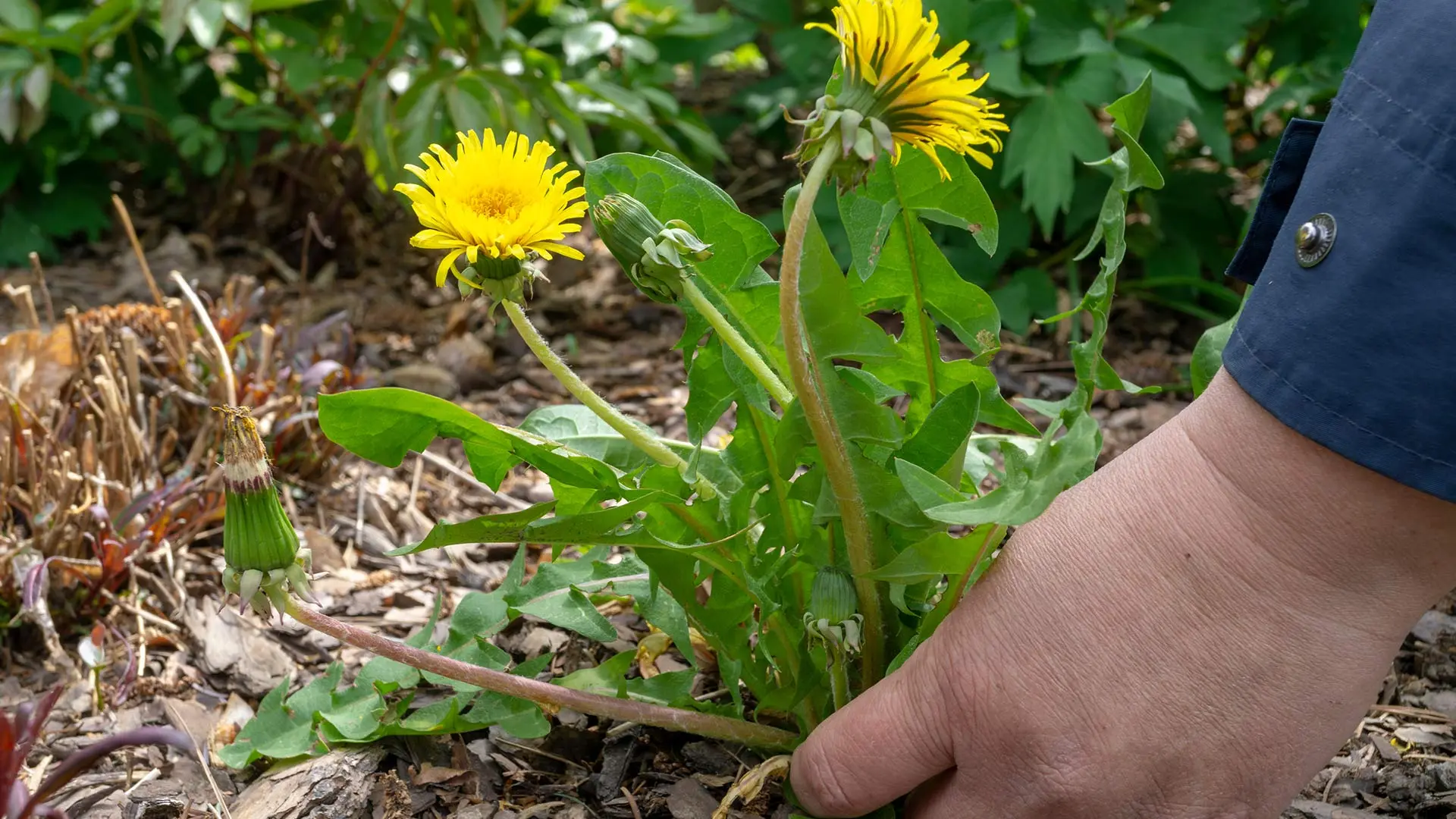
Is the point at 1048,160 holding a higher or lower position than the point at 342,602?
higher

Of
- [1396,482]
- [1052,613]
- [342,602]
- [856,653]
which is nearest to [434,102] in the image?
[342,602]

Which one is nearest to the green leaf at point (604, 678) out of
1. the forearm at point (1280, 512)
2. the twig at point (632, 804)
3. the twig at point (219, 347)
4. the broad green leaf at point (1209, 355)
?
the twig at point (632, 804)

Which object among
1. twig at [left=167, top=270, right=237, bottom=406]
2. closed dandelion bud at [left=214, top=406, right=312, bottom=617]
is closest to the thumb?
closed dandelion bud at [left=214, top=406, right=312, bottom=617]

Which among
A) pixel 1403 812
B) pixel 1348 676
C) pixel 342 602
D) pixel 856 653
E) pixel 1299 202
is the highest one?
pixel 1299 202

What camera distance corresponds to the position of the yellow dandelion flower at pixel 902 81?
Answer: 94 cm

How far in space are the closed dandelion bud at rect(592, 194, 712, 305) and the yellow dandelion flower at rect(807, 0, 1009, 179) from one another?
20 centimetres

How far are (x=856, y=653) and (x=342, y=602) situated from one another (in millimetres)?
963

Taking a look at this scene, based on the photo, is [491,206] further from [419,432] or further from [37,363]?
[37,363]

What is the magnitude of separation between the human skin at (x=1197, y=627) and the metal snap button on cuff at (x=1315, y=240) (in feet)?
0.40

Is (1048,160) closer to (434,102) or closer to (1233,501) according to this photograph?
(434,102)

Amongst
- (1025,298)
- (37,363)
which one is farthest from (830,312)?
(37,363)

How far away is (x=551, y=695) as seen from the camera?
4.12 ft

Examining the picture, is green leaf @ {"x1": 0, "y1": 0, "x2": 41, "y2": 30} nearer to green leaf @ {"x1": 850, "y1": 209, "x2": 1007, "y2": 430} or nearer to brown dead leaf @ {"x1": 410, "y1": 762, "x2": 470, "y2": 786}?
brown dead leaf @ {"x1": 410, "y1": 762, "x2": 470, "y2": 786}

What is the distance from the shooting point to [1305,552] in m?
0.97
